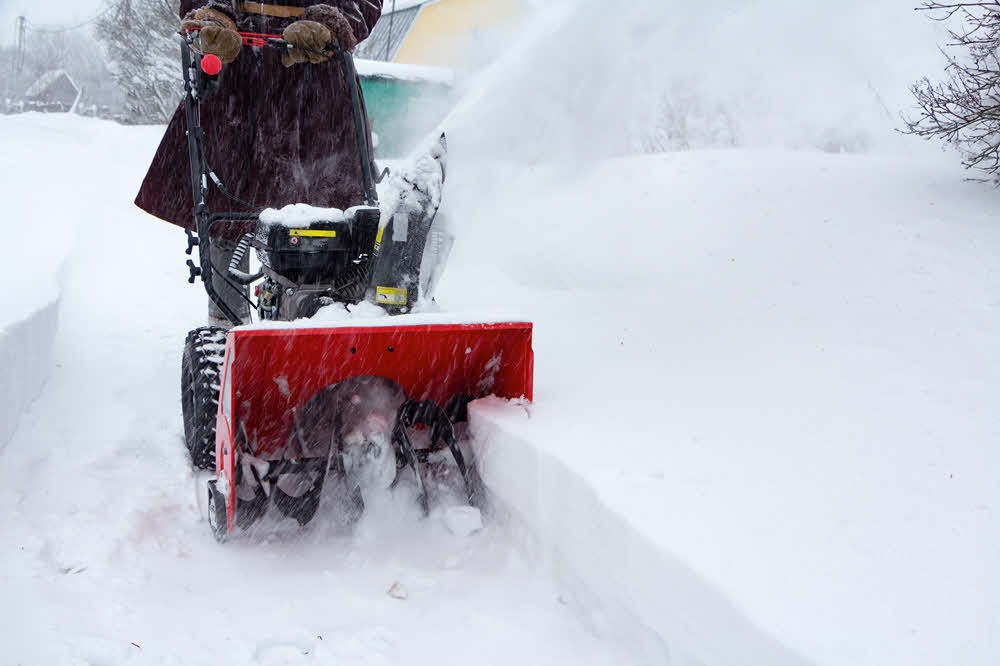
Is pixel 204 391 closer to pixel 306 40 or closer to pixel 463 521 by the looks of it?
pixel 463 521

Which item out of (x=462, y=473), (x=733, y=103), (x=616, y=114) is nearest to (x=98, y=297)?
(x=616, y=114)

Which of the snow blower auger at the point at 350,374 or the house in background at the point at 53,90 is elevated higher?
the house in background at the point at 53,90

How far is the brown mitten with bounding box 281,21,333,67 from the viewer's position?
389cm

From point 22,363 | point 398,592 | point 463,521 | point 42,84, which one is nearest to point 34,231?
point 22,363

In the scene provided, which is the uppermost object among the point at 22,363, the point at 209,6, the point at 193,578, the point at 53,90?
the point at 53,90

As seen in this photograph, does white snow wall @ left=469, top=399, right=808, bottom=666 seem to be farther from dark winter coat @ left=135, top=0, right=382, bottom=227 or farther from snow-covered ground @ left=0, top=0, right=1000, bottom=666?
dark winter coat @ left=135, top=0, right=382, bottom=227

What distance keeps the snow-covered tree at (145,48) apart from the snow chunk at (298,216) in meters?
23.4

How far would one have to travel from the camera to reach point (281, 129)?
464 cm

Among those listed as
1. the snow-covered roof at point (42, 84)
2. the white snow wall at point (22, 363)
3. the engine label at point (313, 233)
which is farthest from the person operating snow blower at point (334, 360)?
the snow-covered roof at point (42, 84)

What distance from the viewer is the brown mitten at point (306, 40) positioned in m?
3.89

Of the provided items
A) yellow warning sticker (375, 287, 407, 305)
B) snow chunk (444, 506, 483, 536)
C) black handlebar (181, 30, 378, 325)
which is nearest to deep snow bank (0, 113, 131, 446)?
black handlebar (181, 30, 378, 325)

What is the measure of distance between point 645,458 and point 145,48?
87.2ft

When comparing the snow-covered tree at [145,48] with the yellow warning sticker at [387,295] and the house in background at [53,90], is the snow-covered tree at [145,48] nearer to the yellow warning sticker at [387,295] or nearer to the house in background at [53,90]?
the yellow warning sticker at [387,295]

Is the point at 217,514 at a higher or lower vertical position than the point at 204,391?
lower
